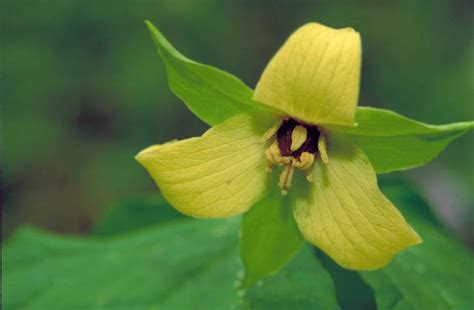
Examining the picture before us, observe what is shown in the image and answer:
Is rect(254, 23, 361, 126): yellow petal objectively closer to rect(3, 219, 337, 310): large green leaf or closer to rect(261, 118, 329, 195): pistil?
rect(261, 118, 329, 195): pistil

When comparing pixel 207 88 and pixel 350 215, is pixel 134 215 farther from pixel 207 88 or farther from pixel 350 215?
pixel 350 215

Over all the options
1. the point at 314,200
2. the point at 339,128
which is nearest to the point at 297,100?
the point at 339,128

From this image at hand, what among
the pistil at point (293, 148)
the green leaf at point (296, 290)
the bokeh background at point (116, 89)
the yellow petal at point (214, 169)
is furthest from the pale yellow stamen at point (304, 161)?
the bokeh background at point (116, 89)

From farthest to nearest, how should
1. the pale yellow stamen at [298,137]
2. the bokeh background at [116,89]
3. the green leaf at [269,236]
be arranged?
1. the bokeh background at [116,89]
2. the green leaf at [269,236]
3. the pale yellow stamen at [298,137]

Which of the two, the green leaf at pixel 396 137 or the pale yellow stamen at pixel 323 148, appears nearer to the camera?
the green leaf at pixel 396 137

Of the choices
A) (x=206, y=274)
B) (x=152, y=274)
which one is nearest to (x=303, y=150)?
(x=206, y=274)

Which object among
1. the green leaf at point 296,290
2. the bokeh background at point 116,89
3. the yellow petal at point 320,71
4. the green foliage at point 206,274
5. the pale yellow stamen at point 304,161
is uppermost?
the yellow petal at point 320,71

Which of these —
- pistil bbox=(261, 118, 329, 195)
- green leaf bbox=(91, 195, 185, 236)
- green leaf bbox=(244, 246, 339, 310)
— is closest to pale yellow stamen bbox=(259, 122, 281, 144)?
pistil bbox=(261, 118, 329, 195)

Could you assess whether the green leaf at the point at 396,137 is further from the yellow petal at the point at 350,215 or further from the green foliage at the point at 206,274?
the green foliage at the point at 206,274
